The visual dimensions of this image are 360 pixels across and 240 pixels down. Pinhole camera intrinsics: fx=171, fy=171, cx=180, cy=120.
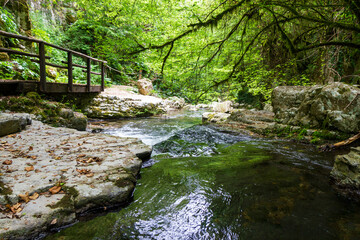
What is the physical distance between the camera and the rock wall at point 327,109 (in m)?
4.61

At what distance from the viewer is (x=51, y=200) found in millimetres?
1988

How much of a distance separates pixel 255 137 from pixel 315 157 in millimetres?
2205

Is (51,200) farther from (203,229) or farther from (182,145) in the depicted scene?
(182,145)

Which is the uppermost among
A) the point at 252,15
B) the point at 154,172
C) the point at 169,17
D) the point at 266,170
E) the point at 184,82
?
the point at 169,17

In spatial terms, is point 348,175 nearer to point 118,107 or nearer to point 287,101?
point 287,101

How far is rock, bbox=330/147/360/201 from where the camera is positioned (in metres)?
2.61

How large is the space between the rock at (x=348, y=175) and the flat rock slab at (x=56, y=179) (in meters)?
3.36


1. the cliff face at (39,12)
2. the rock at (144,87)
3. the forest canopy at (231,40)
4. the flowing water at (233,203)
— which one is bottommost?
the flowing water at (233,203)

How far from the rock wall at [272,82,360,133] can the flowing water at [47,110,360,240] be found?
1294 millimetres

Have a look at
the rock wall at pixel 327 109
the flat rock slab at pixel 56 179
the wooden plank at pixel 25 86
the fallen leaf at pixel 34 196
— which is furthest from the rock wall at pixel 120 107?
the rock wall at pixel 327 109

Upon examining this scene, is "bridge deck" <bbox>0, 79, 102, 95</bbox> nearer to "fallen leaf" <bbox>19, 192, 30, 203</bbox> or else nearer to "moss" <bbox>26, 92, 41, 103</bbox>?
"moss" <bbox>26, 92, 41, 103</bbox>

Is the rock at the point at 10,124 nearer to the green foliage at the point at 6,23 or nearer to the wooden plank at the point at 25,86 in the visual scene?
the wooden plank at the point at 25,86

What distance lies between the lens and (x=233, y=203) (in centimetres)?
251

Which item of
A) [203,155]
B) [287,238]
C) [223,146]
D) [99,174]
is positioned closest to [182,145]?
[203,155]
